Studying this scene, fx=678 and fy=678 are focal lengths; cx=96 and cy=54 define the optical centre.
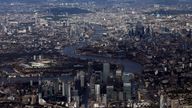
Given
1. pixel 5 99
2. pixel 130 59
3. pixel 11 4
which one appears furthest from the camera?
pixel 11 4

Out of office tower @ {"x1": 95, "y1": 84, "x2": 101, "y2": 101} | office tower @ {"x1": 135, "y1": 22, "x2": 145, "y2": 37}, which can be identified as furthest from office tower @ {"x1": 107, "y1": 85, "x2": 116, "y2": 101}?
office tower @ {"x1": 135, "y1": 22, "x2": 145, "y2": 37}

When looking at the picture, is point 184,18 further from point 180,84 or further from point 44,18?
point 180,84

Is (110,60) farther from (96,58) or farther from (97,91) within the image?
(97,91)

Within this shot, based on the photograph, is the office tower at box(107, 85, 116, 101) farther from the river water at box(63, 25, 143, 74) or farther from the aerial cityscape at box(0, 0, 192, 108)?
the river water at box(63, 25, 143, 74)

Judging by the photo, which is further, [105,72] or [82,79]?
[105,72]

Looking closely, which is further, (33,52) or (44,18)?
(44,18)

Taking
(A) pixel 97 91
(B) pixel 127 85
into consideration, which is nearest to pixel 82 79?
(A) pixel 97 91

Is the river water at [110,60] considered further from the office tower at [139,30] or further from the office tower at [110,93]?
the office tower at [110,93]

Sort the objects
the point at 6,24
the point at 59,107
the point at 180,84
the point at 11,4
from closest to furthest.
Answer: the point at 59,107 < the point at 180,84 < the point at 6,24 < the point at 11,4

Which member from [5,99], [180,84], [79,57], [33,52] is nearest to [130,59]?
[79,57]

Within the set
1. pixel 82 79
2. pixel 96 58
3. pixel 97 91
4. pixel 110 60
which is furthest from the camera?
pixel 96 58
